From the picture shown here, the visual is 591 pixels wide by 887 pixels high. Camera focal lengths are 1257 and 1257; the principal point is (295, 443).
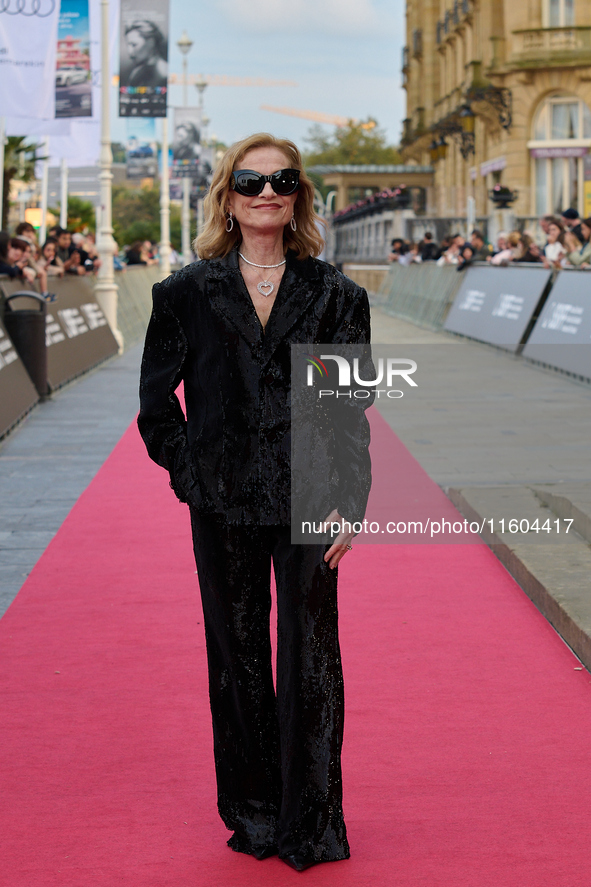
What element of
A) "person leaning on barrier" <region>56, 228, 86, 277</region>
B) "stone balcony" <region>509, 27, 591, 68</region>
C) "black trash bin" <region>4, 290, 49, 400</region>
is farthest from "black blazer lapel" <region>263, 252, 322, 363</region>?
"stone balcony" <region>509, 27, 591, 68</region>

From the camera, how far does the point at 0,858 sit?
3449 mm

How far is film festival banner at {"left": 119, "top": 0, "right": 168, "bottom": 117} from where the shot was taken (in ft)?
81.0

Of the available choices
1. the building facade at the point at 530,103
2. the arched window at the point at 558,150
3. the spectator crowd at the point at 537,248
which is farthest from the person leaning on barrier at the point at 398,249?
the arched window at the point at 558,150

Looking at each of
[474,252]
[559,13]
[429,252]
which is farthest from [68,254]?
[559,13]

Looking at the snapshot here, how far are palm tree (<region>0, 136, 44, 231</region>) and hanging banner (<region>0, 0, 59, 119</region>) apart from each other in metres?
26.1

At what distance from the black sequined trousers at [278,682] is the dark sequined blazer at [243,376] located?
0.37 ft

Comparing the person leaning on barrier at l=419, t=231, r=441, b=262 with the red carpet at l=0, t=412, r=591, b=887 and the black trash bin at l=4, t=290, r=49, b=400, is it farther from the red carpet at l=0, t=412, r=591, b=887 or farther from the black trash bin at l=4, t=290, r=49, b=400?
the red carpet at l=0, t=412, r=591, b=887

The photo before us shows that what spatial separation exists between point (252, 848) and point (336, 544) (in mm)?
893

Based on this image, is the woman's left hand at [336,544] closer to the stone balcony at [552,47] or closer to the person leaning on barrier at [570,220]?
the person leaning on barrier at [570,220]

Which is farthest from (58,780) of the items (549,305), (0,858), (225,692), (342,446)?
(549,305)

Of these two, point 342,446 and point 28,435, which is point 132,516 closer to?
point 28,435

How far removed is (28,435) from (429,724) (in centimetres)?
827

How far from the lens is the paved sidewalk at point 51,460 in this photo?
296 inches

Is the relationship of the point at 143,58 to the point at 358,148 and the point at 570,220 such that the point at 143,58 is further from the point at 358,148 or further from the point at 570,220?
the point at 358,148
